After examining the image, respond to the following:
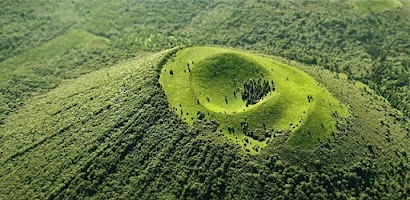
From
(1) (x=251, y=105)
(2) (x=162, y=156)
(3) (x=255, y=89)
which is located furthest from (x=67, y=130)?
(3) (x=255, y=89)

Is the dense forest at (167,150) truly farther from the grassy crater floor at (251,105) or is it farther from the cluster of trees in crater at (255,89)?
the grassy crater floor at (251,105)

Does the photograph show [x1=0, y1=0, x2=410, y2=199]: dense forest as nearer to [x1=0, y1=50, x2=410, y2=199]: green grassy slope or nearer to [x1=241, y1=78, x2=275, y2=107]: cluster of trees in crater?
[x1=0, y1=50, x2=410, y2=199]: green grassy slope

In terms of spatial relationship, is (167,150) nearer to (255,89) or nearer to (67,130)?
(255,89)

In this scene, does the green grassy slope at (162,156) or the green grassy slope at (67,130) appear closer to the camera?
the green grassy slope at (162,156)

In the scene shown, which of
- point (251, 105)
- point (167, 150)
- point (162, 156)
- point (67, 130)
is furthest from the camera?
point (67, 130)

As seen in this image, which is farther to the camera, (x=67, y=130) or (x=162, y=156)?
(x=67, y=130)

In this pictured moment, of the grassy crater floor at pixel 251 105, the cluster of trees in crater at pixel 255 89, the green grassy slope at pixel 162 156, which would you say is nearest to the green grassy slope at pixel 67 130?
the green grassy slope at pixel 162 156
